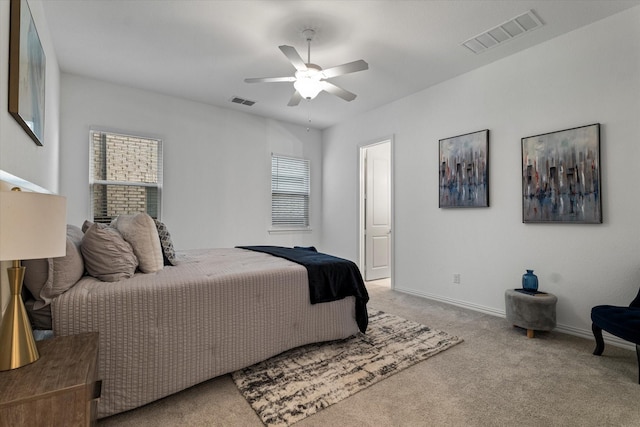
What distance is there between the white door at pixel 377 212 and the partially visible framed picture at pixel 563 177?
2.44 m

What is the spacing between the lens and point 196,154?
466cm

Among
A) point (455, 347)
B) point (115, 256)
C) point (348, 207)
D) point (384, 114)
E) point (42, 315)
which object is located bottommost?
point (455, 347)

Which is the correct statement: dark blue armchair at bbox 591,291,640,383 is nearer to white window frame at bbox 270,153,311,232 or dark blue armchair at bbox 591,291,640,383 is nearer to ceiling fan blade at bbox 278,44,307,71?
ceiling fan blade at bbox 278,44,307,71

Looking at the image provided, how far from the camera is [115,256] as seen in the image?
1.91m

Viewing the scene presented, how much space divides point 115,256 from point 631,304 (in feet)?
12.2

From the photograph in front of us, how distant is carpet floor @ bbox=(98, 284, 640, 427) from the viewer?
5.58ft

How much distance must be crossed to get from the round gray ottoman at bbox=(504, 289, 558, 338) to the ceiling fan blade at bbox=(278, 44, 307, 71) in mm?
2829

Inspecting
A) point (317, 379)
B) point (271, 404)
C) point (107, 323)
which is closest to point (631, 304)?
point (317, 379)

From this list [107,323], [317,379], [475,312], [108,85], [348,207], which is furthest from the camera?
[348,207]

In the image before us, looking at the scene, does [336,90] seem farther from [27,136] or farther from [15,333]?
[15,333]

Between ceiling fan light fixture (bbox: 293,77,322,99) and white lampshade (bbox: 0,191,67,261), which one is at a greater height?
ceiling fan light fixture (bbox: 293,77,322,99)

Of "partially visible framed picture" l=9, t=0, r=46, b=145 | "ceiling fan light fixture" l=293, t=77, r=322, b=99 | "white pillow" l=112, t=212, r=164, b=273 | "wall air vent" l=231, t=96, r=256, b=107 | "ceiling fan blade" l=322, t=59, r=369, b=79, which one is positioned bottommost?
"white pillow" l=112, t=212, r=164, b=273

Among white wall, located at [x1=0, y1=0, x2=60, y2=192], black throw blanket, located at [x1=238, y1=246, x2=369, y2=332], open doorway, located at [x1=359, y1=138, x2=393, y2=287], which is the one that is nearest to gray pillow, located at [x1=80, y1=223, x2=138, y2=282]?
white wall, located at [x1=0, y1=0, x2=60, y2=192]

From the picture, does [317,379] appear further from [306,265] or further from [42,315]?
[42,315]
